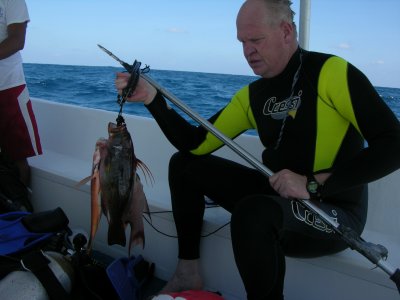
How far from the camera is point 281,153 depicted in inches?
73.0

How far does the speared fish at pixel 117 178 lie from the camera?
1.69 metres

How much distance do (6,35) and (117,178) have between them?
1606 mm

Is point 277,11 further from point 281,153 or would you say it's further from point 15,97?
point 15,97

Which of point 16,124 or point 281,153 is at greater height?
point 281,153

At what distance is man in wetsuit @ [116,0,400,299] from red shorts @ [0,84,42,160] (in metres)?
1.30

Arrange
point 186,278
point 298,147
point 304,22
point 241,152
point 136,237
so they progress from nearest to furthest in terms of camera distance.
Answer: point 241,152 < point 298,147 < point 136,237 < point 186,278 < point 304,22

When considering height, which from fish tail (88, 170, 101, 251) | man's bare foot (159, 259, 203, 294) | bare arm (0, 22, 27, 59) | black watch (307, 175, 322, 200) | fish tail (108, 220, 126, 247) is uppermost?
bare arm (0, 22, 27, 59)

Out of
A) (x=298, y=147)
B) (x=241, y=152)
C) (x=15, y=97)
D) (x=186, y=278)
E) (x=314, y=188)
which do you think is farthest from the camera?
(x=15, y=97)

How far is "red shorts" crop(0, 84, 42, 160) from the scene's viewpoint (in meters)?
2.80

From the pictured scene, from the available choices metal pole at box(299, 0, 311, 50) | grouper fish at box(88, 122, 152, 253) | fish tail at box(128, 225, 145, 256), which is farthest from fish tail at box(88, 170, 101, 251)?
metal pole at box(299, 0, 311, 50)

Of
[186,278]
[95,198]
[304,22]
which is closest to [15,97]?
[95,198]

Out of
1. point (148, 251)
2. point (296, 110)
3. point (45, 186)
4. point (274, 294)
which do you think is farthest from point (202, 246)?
point (45, 186)

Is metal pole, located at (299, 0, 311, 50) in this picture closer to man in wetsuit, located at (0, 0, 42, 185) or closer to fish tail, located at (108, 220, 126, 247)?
fish tail, located at (108, 220, 126, 247)

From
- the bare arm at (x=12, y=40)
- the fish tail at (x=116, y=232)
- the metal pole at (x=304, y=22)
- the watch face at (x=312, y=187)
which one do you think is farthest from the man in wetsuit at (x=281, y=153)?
the bare arm at (x=12, y=40)
